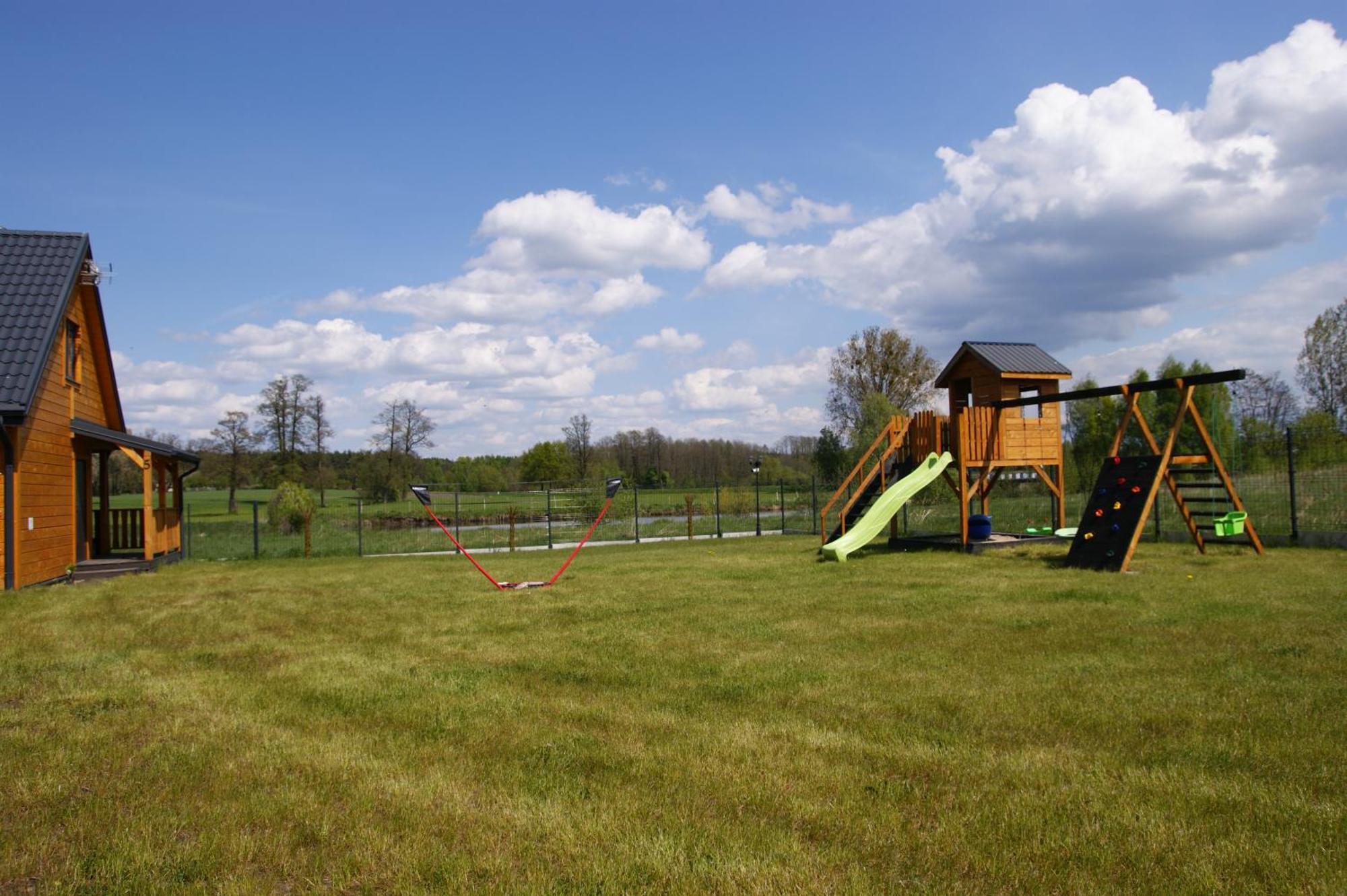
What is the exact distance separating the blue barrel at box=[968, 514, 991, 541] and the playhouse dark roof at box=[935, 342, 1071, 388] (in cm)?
296

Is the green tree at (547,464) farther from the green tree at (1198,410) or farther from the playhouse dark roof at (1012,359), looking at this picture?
the playhouse dark roof at (1012,359)

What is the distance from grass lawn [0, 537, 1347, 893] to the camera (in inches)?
139

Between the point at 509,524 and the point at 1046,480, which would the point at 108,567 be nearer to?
the point at 509,524

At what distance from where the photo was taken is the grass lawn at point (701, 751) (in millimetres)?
3521

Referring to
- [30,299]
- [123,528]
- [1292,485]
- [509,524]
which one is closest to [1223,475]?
[1292,485]

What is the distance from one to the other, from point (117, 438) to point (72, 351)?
77.4 inches

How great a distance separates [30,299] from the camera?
15.8 metres

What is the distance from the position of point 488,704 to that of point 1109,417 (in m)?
43.8

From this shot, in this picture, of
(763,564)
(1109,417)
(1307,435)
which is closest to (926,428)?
(763,564)

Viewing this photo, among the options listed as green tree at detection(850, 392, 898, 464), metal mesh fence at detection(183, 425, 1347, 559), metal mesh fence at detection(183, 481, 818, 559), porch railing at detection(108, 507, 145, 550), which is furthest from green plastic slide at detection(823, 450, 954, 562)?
green tree at detection(850, 392, 898, 464)

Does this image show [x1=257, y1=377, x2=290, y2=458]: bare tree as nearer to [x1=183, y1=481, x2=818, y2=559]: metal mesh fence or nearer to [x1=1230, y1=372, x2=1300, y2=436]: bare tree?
[x1=183, y1=481, x2=818, y2=559]: metal mesh fence

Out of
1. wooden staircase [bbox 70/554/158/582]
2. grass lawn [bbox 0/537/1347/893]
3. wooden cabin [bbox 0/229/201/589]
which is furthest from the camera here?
wooden staircase [bbox 70/554/158/582]

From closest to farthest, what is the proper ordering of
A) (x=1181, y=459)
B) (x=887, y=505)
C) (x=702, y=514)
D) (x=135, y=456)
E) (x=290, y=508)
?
(x=1181, y=459) → (x=887, y=505) → (x=135, y=456) → (x=290, y=508) → (x=702, y=514)

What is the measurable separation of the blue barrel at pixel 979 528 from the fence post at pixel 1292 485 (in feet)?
16.8
